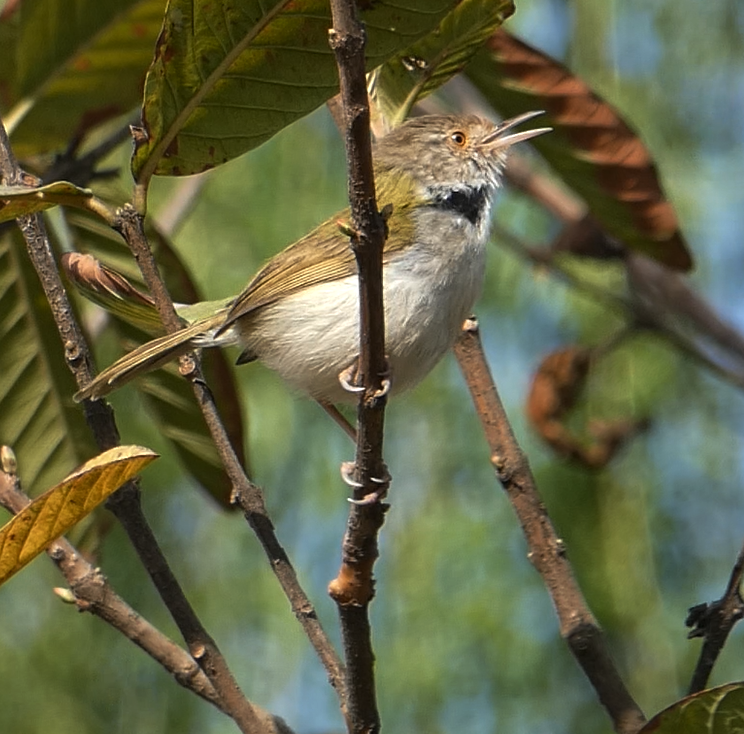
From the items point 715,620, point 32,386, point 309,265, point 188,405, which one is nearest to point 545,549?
point 715,620

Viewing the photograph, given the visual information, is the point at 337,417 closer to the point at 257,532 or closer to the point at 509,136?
the point at 509,136

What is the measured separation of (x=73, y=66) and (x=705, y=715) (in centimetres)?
255

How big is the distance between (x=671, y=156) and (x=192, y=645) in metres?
4.22

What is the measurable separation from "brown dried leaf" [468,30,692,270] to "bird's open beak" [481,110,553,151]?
0.04 meters

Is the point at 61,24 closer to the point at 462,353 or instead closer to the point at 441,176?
the point at 441,176

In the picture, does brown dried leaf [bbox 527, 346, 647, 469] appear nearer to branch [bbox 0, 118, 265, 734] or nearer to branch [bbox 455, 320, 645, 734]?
branch [bbox 455, 320, 645, 734]

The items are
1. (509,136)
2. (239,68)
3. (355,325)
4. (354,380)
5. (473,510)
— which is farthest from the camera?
(473,510)

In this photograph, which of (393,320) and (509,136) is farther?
(509,136)

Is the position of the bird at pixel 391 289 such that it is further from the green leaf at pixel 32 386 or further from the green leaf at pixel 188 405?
the green leaf at pixel 32 386

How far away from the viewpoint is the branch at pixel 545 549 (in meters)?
2.36

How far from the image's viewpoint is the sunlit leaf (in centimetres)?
191

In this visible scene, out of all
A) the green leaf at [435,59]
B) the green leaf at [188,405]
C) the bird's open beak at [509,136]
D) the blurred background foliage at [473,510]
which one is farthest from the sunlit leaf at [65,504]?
the blurred background foliage at [473,510]

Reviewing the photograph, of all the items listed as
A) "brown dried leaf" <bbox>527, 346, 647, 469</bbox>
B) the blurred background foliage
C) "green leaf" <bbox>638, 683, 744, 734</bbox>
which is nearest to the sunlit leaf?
"green leaf" <bbox>638, 683, 744, 734</bbox>

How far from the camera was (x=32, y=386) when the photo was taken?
3.46m
